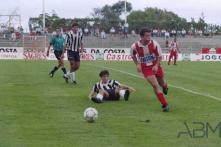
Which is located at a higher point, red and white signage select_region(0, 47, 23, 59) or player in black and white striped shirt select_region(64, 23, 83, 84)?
player in black and white striped shirt select_region(64, 23, 83, 84)

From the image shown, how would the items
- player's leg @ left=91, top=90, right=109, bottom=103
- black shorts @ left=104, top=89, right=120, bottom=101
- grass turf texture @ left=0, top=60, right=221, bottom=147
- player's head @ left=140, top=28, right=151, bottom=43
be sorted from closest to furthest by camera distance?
grass turf texture @ left=0, top=60, right=221, bottom=147
player's head @ left=140, top=28, right=151, bottom=43
player's leg @ left=91, top=90, right=109, bottom=103
black shorts @ left=104, top=89, right=120, bottom=101

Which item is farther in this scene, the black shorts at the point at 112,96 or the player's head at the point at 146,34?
the black shorts at the point at 112,96

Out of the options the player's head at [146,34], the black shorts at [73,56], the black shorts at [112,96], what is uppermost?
the player's head at [146,34]

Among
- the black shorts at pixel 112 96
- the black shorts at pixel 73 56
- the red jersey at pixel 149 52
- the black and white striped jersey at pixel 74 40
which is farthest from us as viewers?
the black shorts at pixel 73 56

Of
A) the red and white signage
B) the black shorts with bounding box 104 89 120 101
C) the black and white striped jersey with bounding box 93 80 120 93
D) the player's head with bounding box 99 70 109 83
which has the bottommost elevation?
the red and white signage

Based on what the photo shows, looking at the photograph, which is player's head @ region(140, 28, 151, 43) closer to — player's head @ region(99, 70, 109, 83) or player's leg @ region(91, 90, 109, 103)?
player's head @ region(99, 70, 109, 83)

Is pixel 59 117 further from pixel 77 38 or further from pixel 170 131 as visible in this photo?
pixel 77 38

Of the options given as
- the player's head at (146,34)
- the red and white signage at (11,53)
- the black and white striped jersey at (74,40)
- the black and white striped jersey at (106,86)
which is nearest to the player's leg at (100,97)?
the black and white striped jersey at (106,86)

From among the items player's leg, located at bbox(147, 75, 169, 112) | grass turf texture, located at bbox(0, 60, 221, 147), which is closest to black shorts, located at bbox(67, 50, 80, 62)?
grass turf texture, located at bbox(0, 60, 221, 147)

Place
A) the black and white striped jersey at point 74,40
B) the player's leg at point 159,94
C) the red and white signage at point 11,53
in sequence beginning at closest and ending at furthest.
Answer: the player's leg at point 159,94 < the black and white striped jersey at point 74,40 < the red and white signage at point 11,53

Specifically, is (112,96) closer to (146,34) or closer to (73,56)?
(146,34)

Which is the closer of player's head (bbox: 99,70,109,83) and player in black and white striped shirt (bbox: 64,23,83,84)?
player's head (bbox: 99,70,109,83)

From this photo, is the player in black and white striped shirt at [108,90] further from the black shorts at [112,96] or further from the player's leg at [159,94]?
the player's leg at [159,94]

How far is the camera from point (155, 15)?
125688mm
